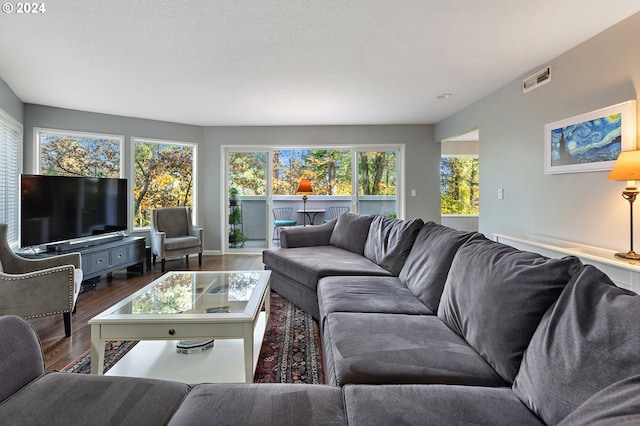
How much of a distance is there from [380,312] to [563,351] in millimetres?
935

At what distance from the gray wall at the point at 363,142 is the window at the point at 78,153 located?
1376 millimetres

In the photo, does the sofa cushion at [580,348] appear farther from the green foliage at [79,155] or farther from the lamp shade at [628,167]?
the green foliage at [79,155]

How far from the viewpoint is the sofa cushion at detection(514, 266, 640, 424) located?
2.44 feet

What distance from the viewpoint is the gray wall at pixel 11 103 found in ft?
11.4

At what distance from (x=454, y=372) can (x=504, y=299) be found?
1.09ft

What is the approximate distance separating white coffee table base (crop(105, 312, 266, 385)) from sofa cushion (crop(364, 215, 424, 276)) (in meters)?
1.24

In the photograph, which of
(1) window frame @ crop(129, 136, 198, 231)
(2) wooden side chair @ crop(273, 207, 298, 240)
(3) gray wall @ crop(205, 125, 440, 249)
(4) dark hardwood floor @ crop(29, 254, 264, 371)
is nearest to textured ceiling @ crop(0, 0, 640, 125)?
(1) window frame @ crop(129, 136, 198, 231)

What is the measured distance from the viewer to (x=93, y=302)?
318 cm

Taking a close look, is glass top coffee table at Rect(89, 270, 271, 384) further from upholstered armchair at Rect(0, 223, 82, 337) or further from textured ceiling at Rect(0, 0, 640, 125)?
textured ceiling at Rect(0, 0, 640, 125)

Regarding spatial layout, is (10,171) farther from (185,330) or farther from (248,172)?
(185,330)

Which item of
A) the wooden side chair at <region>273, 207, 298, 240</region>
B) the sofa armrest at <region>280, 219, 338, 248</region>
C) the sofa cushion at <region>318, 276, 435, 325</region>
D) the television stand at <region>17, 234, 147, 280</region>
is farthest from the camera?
the wooden side chair at <region>273, 207, 298, 240</region>

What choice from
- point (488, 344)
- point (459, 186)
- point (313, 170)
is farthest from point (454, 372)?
point (459, 186)

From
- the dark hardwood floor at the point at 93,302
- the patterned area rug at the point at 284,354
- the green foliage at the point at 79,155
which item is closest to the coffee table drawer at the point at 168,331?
the patterned area rug at the point at 284,354

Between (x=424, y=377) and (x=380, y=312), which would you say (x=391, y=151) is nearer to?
(x=380, y=312)
